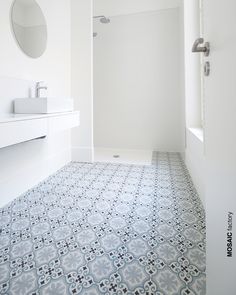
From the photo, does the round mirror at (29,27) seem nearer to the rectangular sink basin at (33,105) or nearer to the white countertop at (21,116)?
the rectangular sink basin at (33,105)

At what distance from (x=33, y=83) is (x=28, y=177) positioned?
96 centimetres

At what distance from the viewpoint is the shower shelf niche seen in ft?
4.37

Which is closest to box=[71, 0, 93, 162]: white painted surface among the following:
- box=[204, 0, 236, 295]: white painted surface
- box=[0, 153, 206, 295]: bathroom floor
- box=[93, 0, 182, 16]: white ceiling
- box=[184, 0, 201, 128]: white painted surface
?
box=[93, 0, 182, 16]: white ceiling

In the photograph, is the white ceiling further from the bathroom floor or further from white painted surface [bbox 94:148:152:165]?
the bathroom floor

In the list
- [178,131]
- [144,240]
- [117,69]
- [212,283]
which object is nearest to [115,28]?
[117,69]

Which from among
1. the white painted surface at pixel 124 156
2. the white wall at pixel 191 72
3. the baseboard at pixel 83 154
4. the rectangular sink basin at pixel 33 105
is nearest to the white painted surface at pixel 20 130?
the rectangular sink basin at pixel 33 105

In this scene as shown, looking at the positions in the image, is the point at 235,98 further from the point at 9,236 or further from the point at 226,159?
the point at 9,236

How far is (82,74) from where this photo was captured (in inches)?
115

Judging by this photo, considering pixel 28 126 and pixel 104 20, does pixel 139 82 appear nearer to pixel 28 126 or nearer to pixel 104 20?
pixel 104 20

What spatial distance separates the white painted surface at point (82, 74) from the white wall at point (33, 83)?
0.32ft

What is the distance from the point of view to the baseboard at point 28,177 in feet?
5.95

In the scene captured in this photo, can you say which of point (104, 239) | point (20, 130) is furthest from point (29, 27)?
point (104, 239)

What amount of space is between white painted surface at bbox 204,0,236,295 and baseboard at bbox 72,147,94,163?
7.87 ft

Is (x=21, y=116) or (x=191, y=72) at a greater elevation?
(x=191, y=72)
